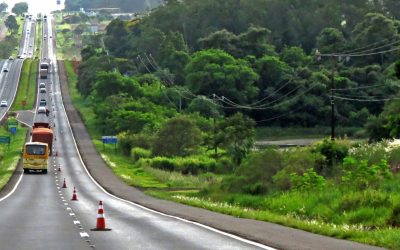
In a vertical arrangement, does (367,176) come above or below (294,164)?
above

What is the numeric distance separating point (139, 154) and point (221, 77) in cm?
2984

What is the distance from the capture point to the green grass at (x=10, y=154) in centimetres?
7480

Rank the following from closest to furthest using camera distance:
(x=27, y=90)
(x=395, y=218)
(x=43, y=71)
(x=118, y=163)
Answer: (x=395, y=218) < (x=118, y=163) < (x=27, y=90) < (x=43, y=71)

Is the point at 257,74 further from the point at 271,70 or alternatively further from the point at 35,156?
the point at 35,156

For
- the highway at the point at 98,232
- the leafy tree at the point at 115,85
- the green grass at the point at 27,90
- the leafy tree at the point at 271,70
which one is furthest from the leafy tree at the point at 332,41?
the highway at the point at 98,232

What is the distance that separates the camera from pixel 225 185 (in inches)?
1924

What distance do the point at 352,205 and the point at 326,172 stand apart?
841 inches

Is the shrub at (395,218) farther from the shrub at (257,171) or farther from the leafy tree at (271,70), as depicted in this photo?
the leafy tree at (271,70)

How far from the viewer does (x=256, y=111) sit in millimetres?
121500

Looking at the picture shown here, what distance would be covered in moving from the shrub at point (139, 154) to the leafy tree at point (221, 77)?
27.2m

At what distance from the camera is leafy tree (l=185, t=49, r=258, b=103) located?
120375mm

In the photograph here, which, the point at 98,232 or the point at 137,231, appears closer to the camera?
the point at 98,232

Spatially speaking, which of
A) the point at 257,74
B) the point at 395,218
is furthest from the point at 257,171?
the point at 257,74

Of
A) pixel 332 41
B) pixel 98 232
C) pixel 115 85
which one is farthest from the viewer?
pixel 332 41
